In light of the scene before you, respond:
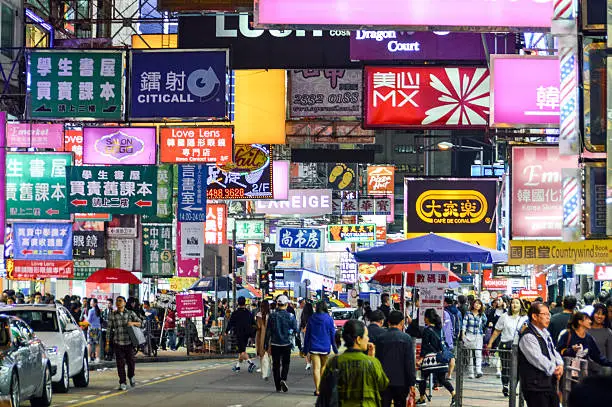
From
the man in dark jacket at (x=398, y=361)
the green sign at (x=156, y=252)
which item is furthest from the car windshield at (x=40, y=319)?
the green sign at (x=156, y=252)

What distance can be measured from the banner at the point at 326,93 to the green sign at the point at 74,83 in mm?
5288

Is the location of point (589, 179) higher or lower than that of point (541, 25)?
lower

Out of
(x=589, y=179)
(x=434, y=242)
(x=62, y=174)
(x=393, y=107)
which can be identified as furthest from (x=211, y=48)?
(x=589, y=179)

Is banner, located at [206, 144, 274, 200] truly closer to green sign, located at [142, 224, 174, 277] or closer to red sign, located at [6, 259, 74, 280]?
red sign, located at [6, 259, 74, 280]

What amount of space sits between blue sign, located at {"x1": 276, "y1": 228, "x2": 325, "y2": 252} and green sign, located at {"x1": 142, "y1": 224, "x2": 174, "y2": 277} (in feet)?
46.5

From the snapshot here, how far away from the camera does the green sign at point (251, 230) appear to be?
54906 millimetres

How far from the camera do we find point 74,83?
1047 inches

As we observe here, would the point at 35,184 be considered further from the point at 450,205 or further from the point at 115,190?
the point at 450,205

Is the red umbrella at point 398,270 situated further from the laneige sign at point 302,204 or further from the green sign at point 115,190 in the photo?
the laneige sign at point 302,204

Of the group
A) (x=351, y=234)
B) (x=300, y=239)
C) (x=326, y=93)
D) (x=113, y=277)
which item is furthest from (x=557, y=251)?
(x=300, y=239)

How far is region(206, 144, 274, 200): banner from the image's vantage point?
117 ft

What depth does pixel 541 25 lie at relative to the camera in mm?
13273

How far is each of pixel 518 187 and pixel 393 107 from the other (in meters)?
2.81

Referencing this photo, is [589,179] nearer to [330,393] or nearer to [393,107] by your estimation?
[330,393]
